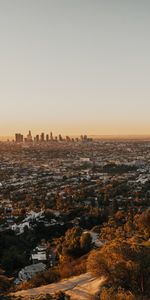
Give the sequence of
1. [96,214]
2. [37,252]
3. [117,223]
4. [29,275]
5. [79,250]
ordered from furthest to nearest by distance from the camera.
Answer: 1. [96,214]
2. [117,223]
3. [37,252]
4. [79,250]
5. [29,275]

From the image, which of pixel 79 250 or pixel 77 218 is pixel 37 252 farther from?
pixel 77 218

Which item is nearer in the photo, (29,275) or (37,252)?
(29,275)

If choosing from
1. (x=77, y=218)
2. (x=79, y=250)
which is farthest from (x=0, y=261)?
(x=77, y=218)

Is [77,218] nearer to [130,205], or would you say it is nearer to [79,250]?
[130,205]

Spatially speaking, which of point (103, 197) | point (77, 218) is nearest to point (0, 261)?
point (77, 218)

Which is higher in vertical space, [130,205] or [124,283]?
[124,283]

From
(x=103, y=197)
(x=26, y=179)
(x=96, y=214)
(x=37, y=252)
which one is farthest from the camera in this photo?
(x=26, y=179)
